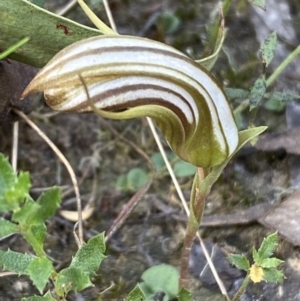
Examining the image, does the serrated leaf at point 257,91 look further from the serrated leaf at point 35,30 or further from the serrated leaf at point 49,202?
the serrated leaf at point 49,202

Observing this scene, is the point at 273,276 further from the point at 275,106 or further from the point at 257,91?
the point at 275,106

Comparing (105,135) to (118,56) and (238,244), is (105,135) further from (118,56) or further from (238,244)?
(118,56)

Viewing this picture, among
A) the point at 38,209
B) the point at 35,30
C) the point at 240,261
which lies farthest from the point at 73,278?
the point at 35,30

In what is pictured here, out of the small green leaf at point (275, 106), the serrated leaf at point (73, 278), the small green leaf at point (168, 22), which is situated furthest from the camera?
the small green leaf at point (168, 22)

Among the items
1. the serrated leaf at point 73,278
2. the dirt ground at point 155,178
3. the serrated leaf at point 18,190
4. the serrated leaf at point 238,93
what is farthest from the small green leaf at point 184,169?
the serrated leaf at point 18,190

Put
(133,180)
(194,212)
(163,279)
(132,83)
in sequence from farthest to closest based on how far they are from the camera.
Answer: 1. (133,180)
2. (163,279)
3. (194,212)
4. (132,83)

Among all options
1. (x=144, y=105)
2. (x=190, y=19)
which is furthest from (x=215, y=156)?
(x=190, y=19)

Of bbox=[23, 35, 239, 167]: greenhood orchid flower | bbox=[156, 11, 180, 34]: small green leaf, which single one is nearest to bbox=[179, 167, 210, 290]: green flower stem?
bbox=[23, 35, 239, 167]: greenhood orchid flower
